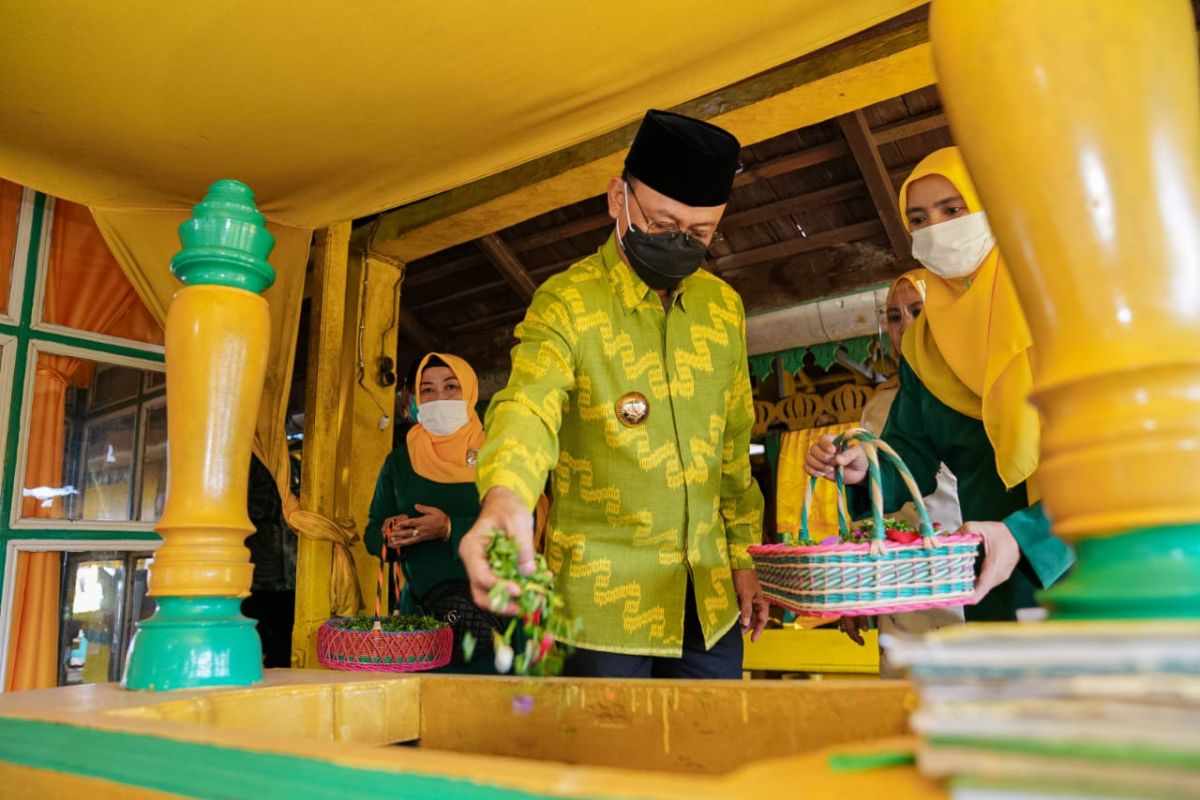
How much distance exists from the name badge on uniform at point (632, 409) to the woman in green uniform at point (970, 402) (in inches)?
16.3

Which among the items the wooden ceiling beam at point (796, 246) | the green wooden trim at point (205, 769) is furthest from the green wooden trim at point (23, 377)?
the wooden ceiling beam at point (796, 246)

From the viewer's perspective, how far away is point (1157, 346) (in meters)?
0.50

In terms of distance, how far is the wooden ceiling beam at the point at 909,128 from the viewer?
3977 millimetres

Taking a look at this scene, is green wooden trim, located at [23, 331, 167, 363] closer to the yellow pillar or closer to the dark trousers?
the yellow pillar

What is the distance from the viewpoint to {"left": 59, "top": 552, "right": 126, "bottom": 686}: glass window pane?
10.2 ft

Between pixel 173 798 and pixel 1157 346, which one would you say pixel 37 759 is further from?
pixel 1157 346

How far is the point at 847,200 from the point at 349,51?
320 cm

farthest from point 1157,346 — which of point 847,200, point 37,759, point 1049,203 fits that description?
point 847,200

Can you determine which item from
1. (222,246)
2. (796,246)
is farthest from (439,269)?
(222,246)

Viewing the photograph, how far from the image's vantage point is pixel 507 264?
5223 mm

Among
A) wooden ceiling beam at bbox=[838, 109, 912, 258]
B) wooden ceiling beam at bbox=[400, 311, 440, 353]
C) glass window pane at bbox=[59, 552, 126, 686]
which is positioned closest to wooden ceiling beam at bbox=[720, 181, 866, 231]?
wooden ceiling beam at bbox=[838, 109, 912, 258]

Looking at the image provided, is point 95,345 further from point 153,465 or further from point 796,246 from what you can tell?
point 796,246

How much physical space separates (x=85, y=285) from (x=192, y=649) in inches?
105

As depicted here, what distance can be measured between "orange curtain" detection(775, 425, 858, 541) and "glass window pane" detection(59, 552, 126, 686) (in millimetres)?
4036
